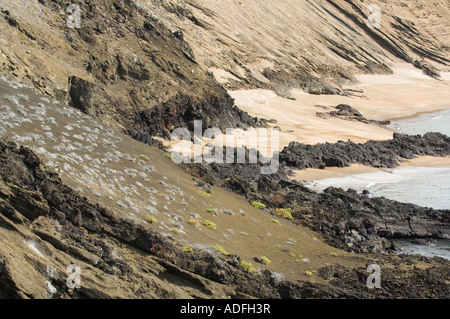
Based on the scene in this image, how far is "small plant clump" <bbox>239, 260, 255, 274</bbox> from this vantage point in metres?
12.0

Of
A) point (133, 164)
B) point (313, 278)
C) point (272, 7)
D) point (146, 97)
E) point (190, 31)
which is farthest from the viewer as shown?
point (272, 7)

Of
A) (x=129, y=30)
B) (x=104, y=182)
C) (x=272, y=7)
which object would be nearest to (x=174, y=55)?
(x=129, y=30)

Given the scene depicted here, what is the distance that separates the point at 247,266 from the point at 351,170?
17.4 metres

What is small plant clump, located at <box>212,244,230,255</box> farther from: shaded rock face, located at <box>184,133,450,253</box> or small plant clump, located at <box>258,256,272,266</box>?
shaded rock face, located at <box>184,133,450,253</box>

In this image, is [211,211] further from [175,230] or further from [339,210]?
[339,210]

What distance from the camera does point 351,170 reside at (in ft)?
93.1

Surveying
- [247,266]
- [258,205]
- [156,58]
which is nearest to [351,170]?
→ [156,58]

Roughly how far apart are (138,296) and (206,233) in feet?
14.3

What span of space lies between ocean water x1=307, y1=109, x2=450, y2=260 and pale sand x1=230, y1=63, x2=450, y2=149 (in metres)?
4.46

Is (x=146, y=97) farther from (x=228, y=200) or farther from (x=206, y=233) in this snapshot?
(x=206, y=233)

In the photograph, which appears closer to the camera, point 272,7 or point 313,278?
point 313,278

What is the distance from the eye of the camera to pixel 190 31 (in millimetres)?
42812
